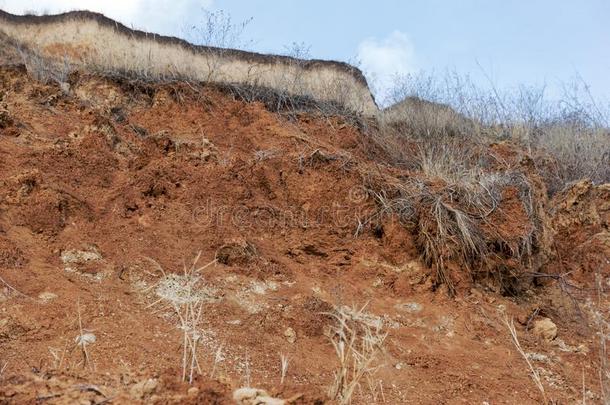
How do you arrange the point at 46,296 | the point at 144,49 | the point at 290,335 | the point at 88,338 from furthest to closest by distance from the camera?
1. the point at 144,49
2. the point at 290,335
3. the point at 46,296
4. the point at 88,338

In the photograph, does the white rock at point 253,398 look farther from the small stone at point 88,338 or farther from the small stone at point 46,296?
the small stone at point 46,296

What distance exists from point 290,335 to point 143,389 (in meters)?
2.05

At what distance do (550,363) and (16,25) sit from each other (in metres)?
13.8

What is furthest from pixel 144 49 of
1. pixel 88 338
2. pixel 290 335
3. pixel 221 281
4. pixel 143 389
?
pixel 143 389

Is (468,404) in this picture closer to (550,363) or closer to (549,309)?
(550,363)

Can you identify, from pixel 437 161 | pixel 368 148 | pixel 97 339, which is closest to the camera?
pixel 97 339

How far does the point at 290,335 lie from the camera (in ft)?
13.9

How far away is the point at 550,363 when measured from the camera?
14.9 feet

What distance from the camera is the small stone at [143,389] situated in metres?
2.23

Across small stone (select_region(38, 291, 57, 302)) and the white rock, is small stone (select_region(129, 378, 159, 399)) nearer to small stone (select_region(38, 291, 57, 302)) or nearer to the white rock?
the white rock

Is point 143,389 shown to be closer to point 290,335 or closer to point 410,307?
point 290,335

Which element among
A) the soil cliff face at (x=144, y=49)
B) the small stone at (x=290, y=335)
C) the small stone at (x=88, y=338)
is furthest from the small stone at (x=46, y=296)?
the soil cliff face at (x=144, y=49)

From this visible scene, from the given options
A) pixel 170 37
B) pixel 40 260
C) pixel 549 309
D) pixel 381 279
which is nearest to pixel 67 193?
pixel 40 260

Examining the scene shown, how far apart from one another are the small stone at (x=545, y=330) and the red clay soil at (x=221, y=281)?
0.18 ft
